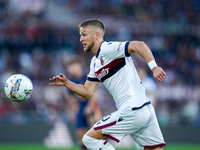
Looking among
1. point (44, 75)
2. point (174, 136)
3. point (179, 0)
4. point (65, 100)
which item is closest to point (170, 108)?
point (174, 136)

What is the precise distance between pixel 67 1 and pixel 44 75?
518 cm

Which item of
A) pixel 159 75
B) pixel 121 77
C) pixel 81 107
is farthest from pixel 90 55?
pixel 159 75

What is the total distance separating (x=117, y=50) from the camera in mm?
5008

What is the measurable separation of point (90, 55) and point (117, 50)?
38.5 ft

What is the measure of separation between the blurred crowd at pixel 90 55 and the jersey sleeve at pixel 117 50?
8240mm

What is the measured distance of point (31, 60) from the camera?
1614cm

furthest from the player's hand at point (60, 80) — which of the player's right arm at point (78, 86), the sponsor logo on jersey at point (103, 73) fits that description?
the sponsor logo on jersey at point (103, 73)

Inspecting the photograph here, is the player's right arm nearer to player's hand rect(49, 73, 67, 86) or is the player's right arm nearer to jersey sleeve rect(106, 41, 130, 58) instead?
player's hand rect(49, 73, 67, 86)

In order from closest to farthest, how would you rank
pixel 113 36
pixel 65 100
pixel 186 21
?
pixel 65 100 → pixel 113 36 → pixel 186 21

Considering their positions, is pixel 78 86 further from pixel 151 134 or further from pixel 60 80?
pixel 151 134

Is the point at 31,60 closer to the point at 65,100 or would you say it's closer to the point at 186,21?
the point at 65,100

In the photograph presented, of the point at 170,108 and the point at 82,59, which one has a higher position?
the point at 82,59

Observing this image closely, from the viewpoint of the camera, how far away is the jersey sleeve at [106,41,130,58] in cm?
496

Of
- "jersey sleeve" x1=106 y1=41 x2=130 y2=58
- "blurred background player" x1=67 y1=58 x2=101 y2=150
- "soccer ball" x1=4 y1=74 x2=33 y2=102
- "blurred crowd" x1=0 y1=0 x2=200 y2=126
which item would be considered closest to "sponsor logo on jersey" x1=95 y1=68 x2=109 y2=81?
"jersey sleeve" x1=106 y1=41 x2=130 y2=58
